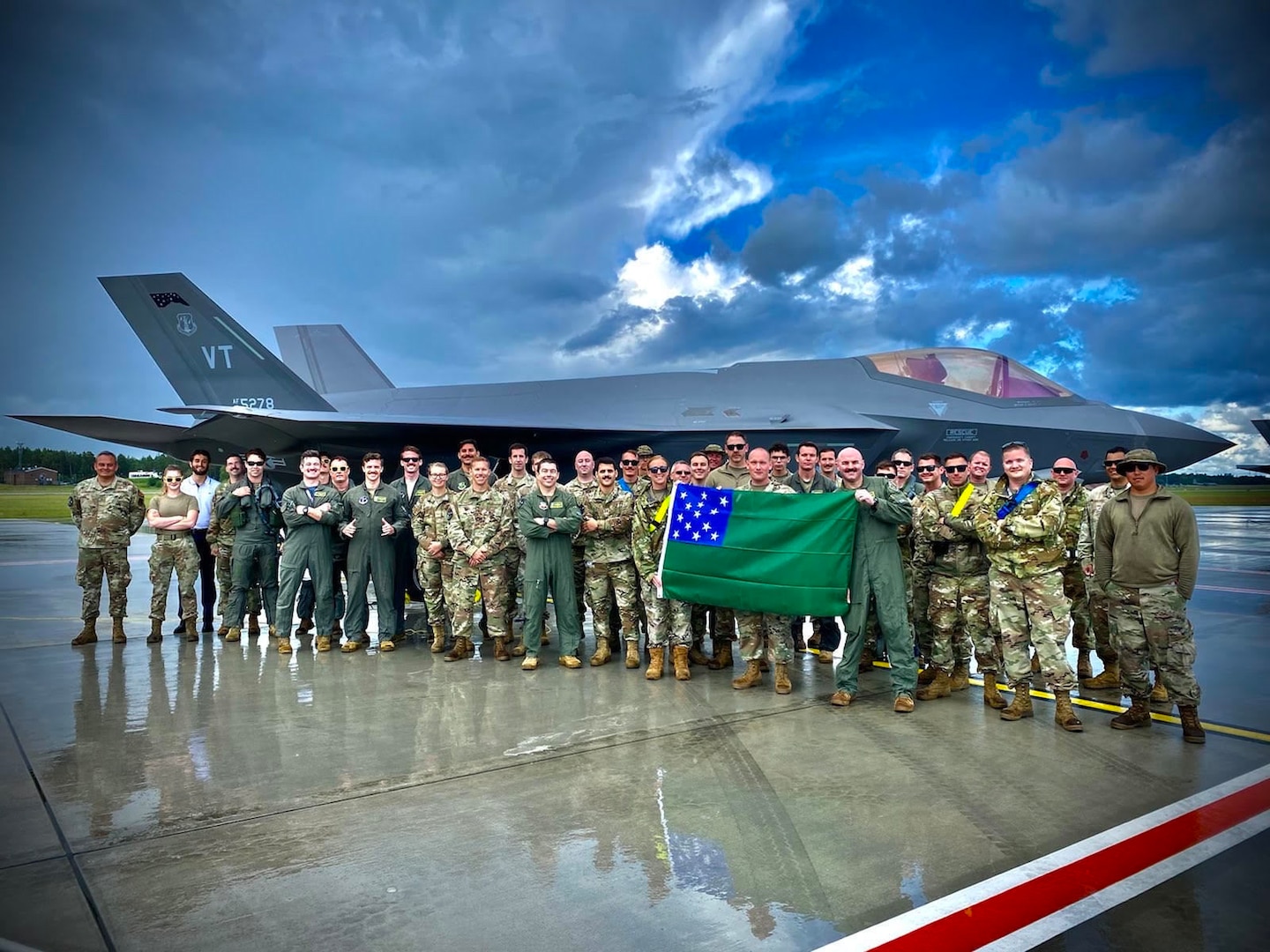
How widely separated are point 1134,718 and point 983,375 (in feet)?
26.8

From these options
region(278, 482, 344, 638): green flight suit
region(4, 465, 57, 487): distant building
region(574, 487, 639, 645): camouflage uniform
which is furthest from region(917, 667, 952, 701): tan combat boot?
region(4, 465, 57, 487): distant building

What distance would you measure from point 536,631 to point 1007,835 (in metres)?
3.95

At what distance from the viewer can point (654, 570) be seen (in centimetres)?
607

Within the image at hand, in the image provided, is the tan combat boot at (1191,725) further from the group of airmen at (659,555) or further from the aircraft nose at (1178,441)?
the aircraft nose at (1178,441)

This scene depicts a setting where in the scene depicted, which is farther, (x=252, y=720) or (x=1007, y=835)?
(x=252, y=720)

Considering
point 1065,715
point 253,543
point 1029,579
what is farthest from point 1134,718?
point 253,543

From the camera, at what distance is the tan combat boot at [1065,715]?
14.4 feet

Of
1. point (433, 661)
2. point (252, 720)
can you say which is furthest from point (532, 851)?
point (433, 661)

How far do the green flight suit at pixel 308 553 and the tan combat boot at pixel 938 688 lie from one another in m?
5.26

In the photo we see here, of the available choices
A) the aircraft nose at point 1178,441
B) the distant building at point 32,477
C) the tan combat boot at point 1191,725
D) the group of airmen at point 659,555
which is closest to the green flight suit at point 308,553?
the group of airmen at point 659,555

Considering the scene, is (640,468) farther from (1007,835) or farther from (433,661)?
(1007,835)

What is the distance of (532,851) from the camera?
2922mm

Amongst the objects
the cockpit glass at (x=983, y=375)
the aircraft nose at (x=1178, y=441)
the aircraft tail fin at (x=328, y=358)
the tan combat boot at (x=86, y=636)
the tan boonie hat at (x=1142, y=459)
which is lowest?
the tan combat boot at (x=86, y=636)

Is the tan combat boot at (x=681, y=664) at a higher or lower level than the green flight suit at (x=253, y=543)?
lower
